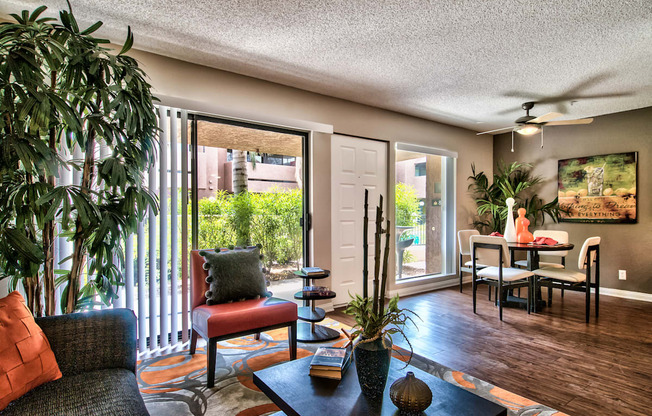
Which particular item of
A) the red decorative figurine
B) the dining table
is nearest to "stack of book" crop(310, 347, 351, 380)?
the dining table

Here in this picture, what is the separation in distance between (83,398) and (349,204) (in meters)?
3.36

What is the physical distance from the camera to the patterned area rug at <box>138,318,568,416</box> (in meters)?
2.04

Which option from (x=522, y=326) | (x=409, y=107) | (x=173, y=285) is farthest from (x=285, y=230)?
(x=522, y=326)

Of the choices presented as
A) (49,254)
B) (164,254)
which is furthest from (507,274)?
(49,254)

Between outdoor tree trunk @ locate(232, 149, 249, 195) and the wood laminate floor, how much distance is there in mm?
1700

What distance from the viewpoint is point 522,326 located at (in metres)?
3.53

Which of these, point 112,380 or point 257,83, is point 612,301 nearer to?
point 257,83

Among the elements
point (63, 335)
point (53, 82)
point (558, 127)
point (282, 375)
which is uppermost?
point (558, 127)

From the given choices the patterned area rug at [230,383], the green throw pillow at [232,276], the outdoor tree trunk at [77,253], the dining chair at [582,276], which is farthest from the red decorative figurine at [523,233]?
the outdoor tree trunk at [77,253]

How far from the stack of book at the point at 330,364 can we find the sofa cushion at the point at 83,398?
71 centimetres

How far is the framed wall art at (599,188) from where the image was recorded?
4796 millimetres

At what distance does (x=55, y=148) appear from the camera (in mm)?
1960

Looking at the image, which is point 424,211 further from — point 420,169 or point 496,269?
point 496,269

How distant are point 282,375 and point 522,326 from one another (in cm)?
289
